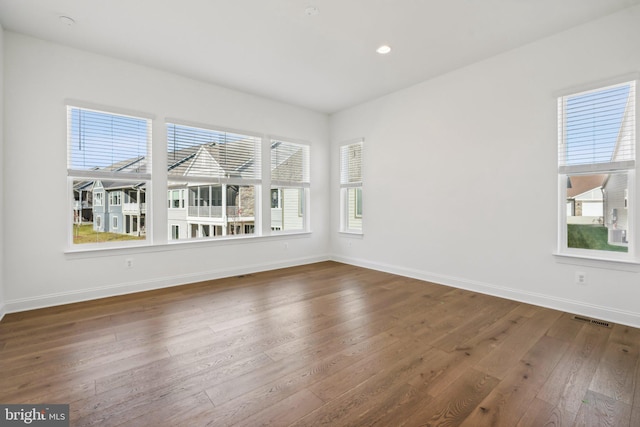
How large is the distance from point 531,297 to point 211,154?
4.81m

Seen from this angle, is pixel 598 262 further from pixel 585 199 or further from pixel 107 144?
pixel 107 144

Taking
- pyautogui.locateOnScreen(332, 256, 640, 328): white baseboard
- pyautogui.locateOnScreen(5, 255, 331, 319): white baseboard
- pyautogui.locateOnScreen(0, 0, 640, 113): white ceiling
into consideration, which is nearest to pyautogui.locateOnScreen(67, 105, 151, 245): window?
pyautogui.locateOnScreen(5, 255, 331, 319): white baseboard

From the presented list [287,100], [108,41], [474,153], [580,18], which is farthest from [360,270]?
[108,41]

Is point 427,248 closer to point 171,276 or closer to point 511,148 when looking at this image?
point 511,148

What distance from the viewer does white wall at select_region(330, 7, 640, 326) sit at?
3.12 m

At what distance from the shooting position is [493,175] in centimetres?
390

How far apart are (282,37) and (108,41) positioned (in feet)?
6.61

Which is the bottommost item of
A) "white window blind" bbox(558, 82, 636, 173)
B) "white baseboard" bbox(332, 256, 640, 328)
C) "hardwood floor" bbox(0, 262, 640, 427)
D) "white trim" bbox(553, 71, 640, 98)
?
"hardwood floor" bbox(0, 262, 640, 427)

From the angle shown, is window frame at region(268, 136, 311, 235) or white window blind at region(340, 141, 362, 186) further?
white window blind at region(340, 141, 362, 186)

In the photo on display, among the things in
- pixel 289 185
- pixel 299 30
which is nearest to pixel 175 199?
pixel 289 185

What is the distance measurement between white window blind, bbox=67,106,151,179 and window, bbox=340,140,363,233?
3.42m

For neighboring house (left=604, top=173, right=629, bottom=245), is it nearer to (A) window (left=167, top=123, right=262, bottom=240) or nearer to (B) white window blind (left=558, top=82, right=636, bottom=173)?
(B) white window blind (left=558, top=82, right=636, bottom=173)

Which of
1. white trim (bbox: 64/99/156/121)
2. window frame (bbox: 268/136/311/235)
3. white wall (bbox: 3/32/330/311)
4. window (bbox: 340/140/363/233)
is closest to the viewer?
white wall (bbox: 3/32/330/311)

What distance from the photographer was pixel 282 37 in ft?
11.1
